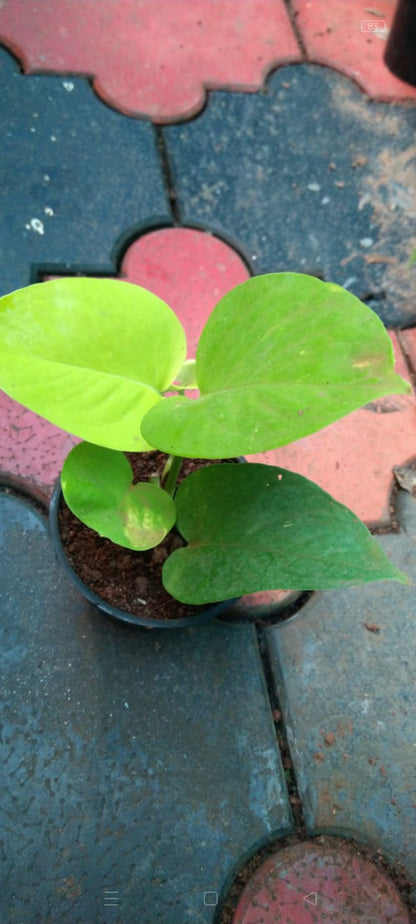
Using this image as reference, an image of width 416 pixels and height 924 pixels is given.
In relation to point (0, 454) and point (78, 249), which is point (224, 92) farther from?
point (0, 454)

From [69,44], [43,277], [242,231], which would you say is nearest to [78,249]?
[43,277]

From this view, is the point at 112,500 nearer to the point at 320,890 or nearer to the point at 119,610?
the point at 119,610

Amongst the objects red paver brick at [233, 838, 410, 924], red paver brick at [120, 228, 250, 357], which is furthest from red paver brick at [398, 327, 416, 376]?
red paver brick at [233, 838, 410, 924]

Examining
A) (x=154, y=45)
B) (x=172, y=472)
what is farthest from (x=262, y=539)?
(x=154, y=45)

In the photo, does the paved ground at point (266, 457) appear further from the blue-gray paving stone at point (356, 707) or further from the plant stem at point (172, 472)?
the plant stem at point (172, 472)

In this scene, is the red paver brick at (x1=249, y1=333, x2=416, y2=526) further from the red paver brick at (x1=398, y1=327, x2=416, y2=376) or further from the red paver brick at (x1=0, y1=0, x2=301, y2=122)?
the red paver brick at (x1=0, y1=0, x2=301, y2=122)

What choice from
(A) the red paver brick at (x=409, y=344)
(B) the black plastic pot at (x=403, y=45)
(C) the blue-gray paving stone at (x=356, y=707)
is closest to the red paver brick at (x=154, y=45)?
(B) the black plastic pot at (x=403, y=45)
